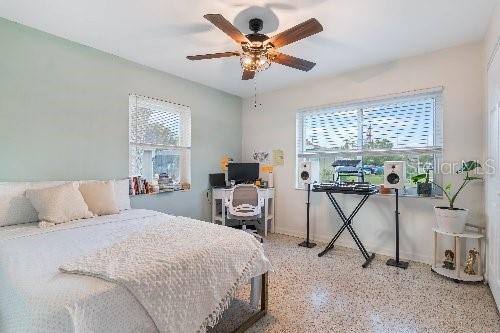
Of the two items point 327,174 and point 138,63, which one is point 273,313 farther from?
point 138,63

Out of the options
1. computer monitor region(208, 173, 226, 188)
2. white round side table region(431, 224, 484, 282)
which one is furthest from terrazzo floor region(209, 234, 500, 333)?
computer monitor region(208, 173, 226, 188)

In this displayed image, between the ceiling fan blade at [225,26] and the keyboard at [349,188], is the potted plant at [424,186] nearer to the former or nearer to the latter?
the keyboard at [349,188]

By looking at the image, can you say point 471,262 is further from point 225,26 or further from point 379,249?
point 225,26

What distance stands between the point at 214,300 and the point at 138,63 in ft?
10.0

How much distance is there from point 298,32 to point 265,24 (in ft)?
1.78

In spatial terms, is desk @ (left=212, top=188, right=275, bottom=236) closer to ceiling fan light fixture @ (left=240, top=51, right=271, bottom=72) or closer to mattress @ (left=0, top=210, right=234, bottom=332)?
ceiling fan light fixture @ (left=240, top=51, right=271, bottom=72)

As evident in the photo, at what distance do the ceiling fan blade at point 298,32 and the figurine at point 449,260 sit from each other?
2.71m

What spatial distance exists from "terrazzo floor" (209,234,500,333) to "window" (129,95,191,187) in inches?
83.3

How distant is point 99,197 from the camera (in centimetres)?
266

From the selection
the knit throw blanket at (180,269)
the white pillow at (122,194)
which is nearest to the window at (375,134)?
the knit throw blanket at (180,269)

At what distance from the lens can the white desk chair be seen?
3.79 meters

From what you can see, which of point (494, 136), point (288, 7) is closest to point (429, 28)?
point (494, 136)

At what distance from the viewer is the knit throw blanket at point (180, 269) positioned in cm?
126

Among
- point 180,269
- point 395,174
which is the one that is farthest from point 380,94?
point 180,269
